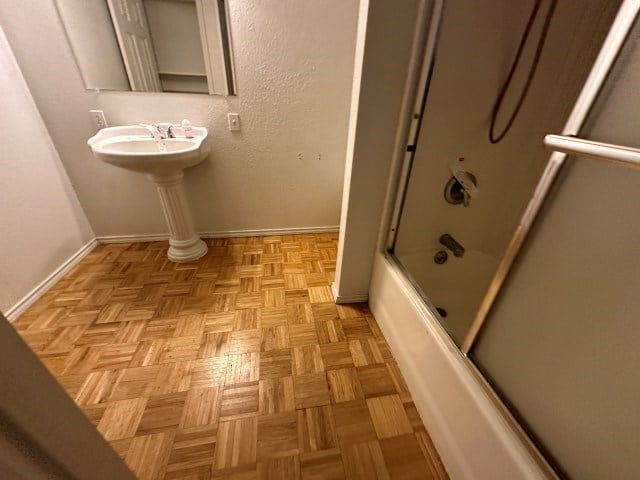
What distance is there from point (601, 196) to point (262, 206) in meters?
1.69

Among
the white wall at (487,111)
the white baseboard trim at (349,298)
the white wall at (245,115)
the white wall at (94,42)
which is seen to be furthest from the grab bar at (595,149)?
the white wall at (94,42)

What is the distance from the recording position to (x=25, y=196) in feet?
4.13

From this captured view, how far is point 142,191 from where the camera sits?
1.62 m

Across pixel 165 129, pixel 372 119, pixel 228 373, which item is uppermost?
pixel 372 119

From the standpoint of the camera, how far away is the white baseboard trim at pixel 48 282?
3.92 ft

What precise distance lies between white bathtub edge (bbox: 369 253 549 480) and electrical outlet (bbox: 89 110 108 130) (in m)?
1.73

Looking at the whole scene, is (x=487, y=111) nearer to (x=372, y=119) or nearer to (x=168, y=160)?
(x=372, y=119)

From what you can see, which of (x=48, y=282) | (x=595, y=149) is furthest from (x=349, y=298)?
(x=48, y=282)

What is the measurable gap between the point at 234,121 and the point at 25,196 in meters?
1.13

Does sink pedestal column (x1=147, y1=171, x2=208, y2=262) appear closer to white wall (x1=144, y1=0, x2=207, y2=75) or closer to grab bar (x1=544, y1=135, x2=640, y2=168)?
white wall (x1=144, y1=0, x2=207, y2=75)

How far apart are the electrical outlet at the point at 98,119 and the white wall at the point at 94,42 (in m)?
0.13

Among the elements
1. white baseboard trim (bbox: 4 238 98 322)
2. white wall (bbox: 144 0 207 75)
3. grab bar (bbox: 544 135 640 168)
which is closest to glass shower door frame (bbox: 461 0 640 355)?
grab bar (bbox: 544 135 640 168)

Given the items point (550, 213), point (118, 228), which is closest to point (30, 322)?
point (118, 228)

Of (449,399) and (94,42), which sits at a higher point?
(94,42)
